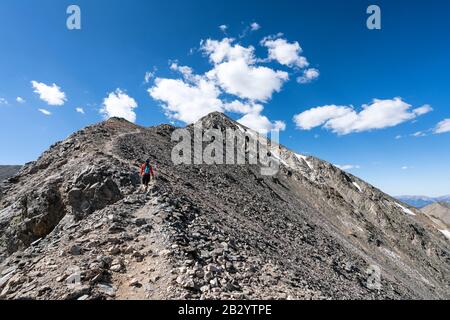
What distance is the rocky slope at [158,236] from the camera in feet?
31.8

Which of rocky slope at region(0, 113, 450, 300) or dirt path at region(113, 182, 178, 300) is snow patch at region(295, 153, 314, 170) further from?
dirt path at region(113, 182, 178, 300)

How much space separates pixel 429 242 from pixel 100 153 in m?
58.1

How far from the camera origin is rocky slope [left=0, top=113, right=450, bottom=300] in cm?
969

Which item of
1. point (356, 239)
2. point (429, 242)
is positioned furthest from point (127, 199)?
point (429, 242)

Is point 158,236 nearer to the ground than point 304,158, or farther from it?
nearer to the ground

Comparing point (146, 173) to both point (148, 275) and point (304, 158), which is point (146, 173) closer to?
point (148, 275)

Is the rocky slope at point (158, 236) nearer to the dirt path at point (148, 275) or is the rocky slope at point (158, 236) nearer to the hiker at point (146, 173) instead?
the dirt path at point (148, 275)

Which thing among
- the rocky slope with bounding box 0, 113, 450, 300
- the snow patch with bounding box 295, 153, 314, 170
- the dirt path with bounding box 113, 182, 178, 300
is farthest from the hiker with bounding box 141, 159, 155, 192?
the snow patch with bounding box 295, 153, 314, 170

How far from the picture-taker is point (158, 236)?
1209 centimetres

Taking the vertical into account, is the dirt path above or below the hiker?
below

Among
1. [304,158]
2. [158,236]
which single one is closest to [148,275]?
[158,236]

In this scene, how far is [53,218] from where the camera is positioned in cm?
1891

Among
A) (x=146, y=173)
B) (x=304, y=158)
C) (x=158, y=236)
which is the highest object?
(x=304, y=158)

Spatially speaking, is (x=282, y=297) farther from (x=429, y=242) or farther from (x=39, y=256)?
(x=429, y=242)
